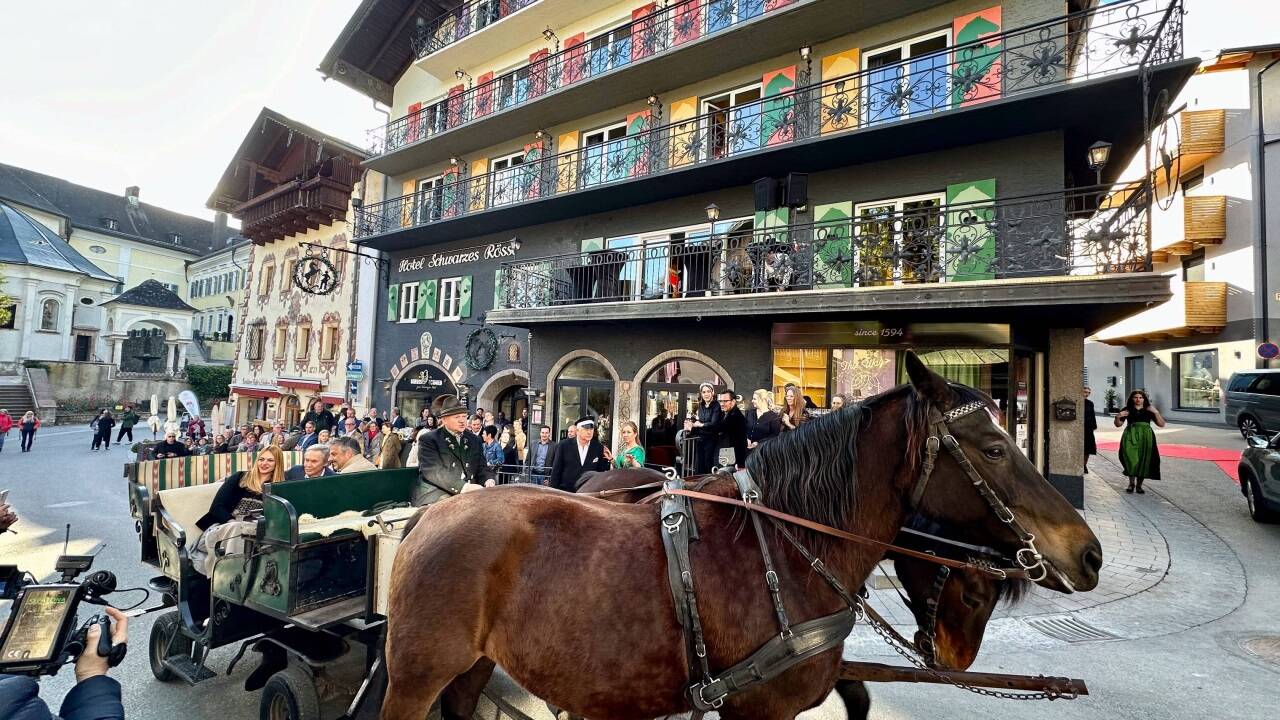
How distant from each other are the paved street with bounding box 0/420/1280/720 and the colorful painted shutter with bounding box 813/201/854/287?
518cm

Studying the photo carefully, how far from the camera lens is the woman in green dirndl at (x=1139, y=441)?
10.3m

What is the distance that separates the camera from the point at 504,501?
2615 millimetres

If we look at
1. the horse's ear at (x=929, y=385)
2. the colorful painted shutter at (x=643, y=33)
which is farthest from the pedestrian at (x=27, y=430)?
the horse's ear at (x=929, y=385)

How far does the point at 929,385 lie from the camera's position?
8.16ft

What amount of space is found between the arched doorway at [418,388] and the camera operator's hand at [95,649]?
15.5 m

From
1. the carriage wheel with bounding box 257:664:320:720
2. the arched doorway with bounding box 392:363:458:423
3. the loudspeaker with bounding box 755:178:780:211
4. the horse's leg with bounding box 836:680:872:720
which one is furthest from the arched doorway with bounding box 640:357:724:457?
the carriage wheel with bounding box 257:664:320:720

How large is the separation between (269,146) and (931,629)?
2988 centimetres

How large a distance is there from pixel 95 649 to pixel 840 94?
11951mm

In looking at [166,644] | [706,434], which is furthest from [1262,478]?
[166,644]

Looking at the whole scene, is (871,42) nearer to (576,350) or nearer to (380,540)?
(576,350)

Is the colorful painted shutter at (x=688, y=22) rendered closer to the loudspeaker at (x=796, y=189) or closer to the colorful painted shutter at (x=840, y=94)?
the colorful painted shutter at (x=840, y=94)

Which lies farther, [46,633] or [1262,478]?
[1262,478]

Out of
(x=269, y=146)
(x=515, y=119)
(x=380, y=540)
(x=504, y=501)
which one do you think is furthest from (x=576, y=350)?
(x=269, y=146)

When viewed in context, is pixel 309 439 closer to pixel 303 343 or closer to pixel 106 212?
pixel 303 343
